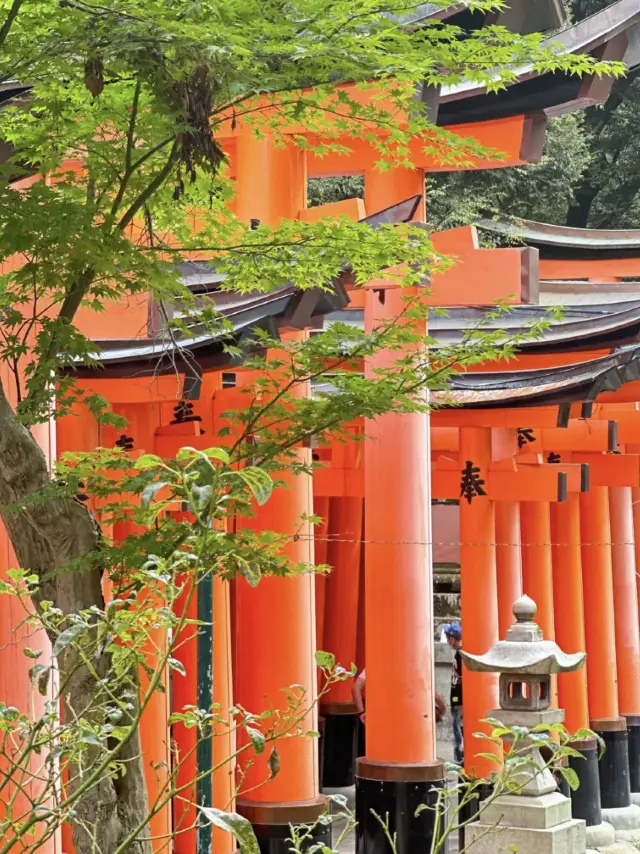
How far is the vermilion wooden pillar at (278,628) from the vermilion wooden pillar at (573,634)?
17.0 ft

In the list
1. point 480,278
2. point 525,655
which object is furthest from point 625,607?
point 480,278

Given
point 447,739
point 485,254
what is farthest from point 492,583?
point 447,739

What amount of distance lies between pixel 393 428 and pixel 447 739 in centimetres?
1085

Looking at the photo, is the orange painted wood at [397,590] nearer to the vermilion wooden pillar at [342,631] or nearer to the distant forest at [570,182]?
the vermilion wooden pillar at [342,631]

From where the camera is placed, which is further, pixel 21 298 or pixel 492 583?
pixel 492 583

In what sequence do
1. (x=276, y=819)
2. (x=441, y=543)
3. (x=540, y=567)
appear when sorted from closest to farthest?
(x=276, y=819) < (x=441, y=543) < (x=540, y=567)

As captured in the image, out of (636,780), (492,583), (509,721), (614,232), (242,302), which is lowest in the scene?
(636,780)

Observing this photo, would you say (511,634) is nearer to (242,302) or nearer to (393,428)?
(393,428)

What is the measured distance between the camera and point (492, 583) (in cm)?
1323

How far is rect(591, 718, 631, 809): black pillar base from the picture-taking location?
1605cm

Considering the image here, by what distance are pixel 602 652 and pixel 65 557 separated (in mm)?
11827

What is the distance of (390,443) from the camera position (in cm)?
1075

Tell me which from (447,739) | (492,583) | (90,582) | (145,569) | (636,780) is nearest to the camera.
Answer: (145,569)

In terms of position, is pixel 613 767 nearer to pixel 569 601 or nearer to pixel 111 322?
pixel 569 601
